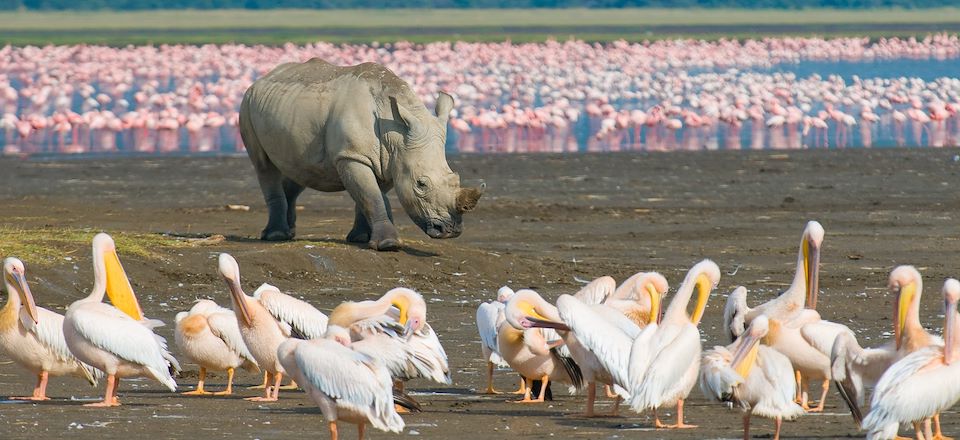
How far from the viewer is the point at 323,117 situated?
639 inches

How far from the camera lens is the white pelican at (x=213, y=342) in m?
10.4

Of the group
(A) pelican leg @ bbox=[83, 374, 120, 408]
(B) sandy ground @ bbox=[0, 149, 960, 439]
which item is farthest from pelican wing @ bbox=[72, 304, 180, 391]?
(B) sandy ground @ bbox=[0, 149, 960, 439]

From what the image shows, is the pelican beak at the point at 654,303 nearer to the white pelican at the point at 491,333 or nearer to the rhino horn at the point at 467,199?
the white pelican at the point at 491,333

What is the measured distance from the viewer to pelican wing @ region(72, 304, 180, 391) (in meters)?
9.82

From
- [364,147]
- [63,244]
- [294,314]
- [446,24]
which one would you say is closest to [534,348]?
[294,314]

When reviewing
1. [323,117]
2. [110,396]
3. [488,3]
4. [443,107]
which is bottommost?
Result: [110,396]

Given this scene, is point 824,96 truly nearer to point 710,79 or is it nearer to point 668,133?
point 668,133

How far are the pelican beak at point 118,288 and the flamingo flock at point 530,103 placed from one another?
19501 millimetres

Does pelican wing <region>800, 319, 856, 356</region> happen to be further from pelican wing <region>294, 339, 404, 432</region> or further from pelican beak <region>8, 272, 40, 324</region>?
pelican beak <region>8, 272, 40, 324</region>

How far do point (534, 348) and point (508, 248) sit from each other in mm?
7576

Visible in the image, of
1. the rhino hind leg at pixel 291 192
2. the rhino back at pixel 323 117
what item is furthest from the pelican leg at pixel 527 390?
the rhino hind leg at pixel 291 192

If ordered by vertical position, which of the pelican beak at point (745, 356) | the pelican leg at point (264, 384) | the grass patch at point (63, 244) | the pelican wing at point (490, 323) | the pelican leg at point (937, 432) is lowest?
the pelican leg at point (264, 384)

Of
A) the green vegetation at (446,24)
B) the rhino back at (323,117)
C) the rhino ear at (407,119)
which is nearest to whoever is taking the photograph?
the rhino ear at (407,119)

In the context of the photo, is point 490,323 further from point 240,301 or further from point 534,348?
point 240,301
